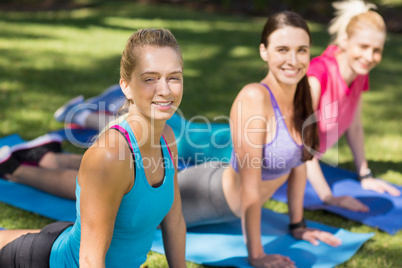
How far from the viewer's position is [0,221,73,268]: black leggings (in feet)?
7.72

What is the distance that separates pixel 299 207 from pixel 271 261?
56 centimetres

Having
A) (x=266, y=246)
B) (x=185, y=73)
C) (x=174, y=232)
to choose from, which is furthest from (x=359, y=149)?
(x=185, y=73)

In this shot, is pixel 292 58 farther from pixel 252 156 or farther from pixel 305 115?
pixel 252 156

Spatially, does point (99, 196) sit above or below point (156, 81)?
below

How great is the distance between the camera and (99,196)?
6.26 feet

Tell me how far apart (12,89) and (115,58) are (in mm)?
2120

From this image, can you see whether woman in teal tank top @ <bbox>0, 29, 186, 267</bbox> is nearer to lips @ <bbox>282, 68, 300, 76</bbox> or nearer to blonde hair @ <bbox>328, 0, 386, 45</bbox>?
lips @ <bbox>282, 68, 300, 76</bbox>

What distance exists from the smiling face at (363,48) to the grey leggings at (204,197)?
1.25 metres

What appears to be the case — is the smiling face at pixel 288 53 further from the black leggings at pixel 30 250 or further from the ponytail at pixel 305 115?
the black leggings at pixel 30 250

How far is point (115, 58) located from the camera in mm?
7777

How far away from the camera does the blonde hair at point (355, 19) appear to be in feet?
11.7

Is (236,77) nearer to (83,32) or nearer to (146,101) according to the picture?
(83,32)

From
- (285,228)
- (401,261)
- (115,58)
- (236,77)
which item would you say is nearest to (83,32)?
(115,58)

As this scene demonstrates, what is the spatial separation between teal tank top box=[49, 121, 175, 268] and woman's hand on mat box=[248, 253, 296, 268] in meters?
0.82
